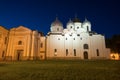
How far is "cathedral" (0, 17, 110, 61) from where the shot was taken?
3925 centimetres

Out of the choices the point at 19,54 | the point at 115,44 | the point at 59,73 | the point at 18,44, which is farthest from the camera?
the point at 115,44

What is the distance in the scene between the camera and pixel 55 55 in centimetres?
4347

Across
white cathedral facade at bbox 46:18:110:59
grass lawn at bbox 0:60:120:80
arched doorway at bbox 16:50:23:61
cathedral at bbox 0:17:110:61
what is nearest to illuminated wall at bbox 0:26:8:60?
cathedral at bbox 0:17:110:61

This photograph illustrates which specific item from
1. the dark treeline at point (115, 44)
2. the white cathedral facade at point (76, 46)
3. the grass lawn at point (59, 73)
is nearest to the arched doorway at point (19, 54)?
the white cathedral facade at point (76, 46)

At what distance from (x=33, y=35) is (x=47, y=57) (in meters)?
8.21

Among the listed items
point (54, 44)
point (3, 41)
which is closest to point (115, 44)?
point (54, 44)

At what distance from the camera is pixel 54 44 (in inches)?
1746

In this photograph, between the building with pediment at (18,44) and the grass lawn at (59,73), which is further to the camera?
the building with pediment at (18,44)

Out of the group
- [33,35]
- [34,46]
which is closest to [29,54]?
[34,46]

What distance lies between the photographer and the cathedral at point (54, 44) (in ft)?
129

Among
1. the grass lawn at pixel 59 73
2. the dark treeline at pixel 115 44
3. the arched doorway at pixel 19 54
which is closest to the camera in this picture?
the grass lawn at pixel 59 73

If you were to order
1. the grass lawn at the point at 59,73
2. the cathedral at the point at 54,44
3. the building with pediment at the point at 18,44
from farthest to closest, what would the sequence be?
the cathedral at the point at 54,44 → the building with pediment at the point at 18,44 → the grass lawn at the point at 59,73

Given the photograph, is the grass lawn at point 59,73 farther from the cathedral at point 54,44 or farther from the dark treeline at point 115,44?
the dark treeline at point 115,44

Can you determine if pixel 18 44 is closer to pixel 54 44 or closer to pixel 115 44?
pixel 54 44
